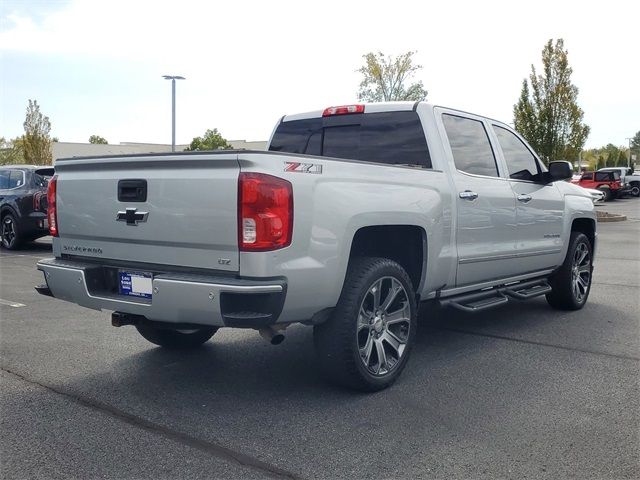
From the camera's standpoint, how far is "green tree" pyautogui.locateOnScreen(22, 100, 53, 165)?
4328 cm

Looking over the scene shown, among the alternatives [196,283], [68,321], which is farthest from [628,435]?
[68,321]

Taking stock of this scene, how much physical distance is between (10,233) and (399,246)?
10.5 meters

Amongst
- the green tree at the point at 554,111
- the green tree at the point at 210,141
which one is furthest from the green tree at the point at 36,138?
the green tree at the point at 554,111

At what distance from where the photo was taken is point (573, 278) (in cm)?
709

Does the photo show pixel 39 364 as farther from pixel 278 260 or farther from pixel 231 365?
pixel 278 260

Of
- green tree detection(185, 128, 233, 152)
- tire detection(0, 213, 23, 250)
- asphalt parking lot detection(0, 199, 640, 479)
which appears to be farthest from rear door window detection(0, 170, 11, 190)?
green tree detection(185, 128, 233, 152)

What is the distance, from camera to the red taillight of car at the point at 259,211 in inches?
142

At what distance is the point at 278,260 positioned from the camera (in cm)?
367

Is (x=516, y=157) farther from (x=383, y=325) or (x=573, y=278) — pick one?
(x=383, y=325)

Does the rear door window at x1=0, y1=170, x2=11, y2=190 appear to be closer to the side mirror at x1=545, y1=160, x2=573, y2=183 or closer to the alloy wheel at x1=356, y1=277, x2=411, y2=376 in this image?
the side mirror at x1=545, y1=160, x2=573, y2=183

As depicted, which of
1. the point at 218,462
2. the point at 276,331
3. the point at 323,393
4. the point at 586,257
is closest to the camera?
the point at 218,462

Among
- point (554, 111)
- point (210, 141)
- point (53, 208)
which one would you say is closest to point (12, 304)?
point (53, 208)

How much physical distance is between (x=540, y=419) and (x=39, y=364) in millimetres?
3489

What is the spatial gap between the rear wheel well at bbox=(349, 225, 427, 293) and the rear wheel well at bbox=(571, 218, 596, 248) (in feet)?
10.4
